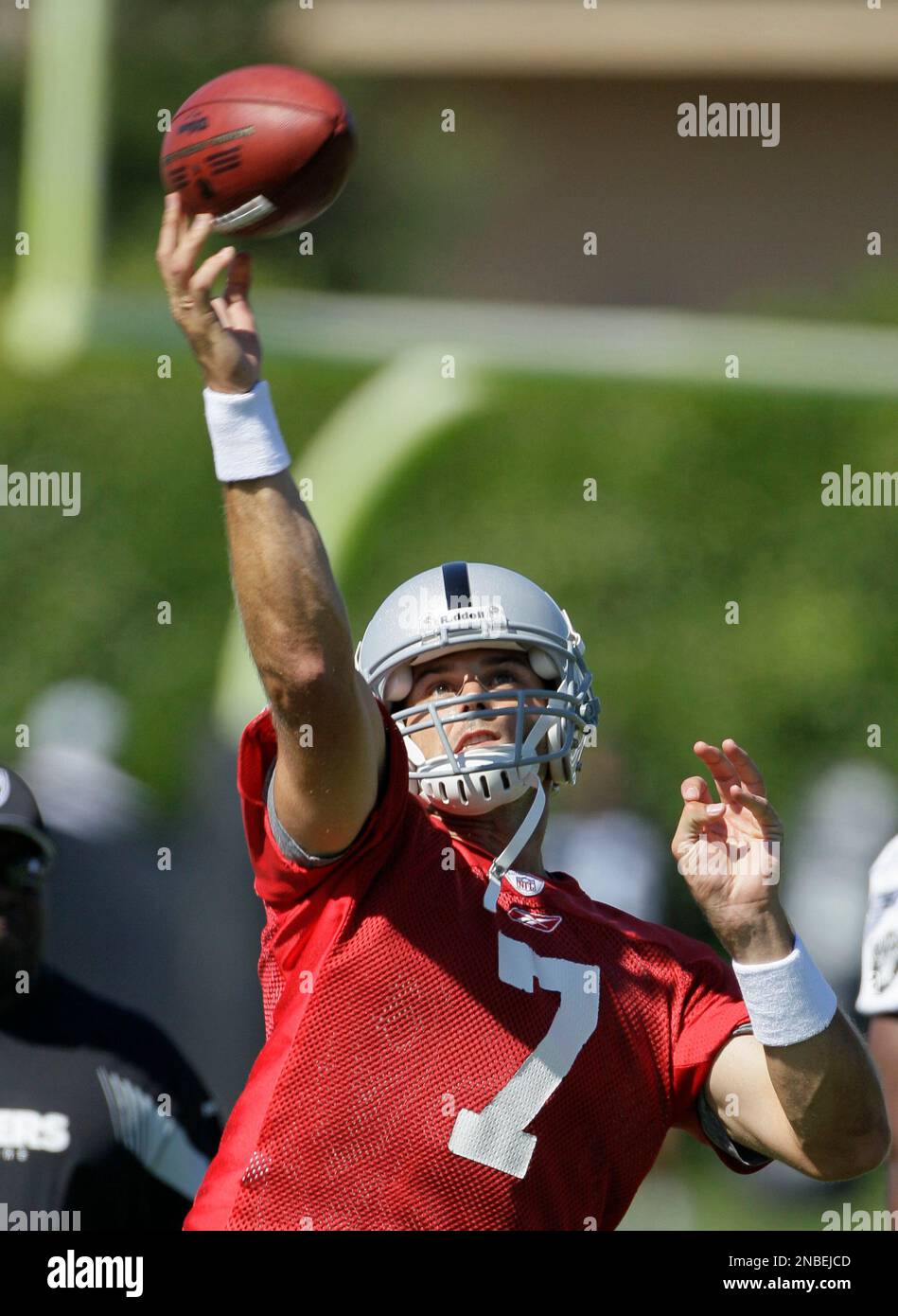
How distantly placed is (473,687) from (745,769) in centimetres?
55

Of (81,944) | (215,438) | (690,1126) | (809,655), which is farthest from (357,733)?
(809,655)

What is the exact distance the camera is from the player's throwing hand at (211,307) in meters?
2.75

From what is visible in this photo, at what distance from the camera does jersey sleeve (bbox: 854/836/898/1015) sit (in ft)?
12.8

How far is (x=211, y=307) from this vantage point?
2.77m

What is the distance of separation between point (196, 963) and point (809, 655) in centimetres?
414

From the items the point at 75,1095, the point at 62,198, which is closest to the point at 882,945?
the point at 75,1095

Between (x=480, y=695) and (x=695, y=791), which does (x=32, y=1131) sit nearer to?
(x=480, y=695)

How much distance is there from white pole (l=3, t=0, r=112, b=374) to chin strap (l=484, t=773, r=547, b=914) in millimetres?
6452

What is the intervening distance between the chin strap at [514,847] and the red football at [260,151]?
108 centimetres

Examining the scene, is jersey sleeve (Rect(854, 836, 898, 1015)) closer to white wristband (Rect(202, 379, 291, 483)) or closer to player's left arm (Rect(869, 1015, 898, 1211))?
player's left arm (Rect(869, 1015, 898, 1211))

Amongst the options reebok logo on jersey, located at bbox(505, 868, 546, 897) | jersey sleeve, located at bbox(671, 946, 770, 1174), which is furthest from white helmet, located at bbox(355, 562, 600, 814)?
jersey sleeve, located at bbox(671, 946, 770, 1174)

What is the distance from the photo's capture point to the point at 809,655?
30.4 feet

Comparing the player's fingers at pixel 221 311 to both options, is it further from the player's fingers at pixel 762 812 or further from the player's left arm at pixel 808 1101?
the player's left arm at pixel 808 1101

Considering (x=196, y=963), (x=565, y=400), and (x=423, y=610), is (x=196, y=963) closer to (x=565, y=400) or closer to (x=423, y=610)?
(x=423, y=610)
